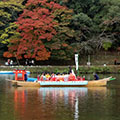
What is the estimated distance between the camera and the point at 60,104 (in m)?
21.7

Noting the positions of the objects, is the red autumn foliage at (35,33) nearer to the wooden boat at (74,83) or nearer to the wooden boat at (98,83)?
the wooden boat at (74,83)

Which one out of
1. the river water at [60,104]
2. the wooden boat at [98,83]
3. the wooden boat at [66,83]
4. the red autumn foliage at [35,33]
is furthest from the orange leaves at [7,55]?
the wooden boat at [98,83]

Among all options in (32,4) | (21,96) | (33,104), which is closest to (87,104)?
(33,104)

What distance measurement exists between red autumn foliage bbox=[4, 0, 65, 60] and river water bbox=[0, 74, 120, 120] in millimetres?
21375

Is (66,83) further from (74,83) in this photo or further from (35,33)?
(35,33)

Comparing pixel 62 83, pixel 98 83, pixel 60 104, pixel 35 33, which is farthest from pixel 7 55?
pixel 60 104

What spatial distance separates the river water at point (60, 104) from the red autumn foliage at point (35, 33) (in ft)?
70.1

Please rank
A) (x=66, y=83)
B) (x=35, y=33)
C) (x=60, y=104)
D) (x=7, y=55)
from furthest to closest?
(x=7, y=55) < (x=35, y=33) < (x=66, y=83) < (x=60, y=104)

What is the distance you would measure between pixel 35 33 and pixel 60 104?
30.3 m

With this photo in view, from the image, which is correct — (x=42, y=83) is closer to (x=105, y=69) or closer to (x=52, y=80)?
(x=52, y=80)

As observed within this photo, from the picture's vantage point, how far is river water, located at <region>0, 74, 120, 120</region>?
1819 centimetres

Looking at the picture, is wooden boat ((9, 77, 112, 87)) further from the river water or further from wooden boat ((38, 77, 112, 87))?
the river water

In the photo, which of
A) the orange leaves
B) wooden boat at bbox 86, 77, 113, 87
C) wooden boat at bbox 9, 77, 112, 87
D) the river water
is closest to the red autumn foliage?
the orange leaves

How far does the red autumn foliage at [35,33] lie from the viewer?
50.7 m
